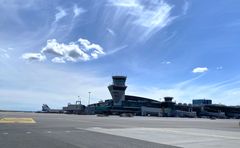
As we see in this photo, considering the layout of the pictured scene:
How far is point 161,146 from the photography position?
65.4 feet

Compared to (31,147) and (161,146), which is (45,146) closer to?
(31,147)

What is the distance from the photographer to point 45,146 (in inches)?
742

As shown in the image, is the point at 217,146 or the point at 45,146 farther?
the point at 217,146

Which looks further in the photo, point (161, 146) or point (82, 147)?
point (161, 146)

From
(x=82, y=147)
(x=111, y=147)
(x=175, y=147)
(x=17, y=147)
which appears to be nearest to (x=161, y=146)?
(x=175, y=147)

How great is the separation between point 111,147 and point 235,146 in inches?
259

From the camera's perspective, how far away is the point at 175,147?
19.4 m

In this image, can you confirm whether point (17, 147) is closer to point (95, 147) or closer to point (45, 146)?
point (45, 146)

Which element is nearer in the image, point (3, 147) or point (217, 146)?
point (3, 147)

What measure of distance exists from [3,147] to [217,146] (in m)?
10.7

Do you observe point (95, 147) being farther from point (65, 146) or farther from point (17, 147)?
point (17, 147)

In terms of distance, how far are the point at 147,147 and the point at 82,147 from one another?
3.21 meters

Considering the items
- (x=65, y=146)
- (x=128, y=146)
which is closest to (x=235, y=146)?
(x=128, y=146)

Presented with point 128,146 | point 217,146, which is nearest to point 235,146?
point 217,146
